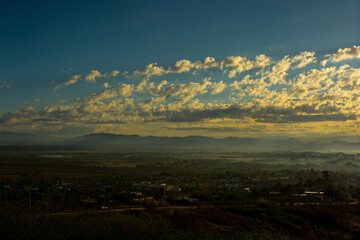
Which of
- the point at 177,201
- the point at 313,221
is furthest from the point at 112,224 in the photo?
the point at 177,201

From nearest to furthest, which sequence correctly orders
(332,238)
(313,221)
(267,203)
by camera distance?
(332,238) → (313,221) → (267,203)

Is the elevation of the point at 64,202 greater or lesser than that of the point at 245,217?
greater

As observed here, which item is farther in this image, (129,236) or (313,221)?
(313,221)

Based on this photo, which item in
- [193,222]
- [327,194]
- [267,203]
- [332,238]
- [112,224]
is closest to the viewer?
[112,224]

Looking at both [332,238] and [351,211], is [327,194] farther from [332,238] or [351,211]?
[332,238]

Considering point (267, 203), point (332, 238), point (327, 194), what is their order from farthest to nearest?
point (327, 194)
point (267, 203)
point (332, 238)

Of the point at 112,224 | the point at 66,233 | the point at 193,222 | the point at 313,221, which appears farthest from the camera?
the point at 313,221

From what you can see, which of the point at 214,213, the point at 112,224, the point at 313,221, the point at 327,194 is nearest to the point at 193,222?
the point at 214,213

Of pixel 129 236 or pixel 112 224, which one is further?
pixel 112 224

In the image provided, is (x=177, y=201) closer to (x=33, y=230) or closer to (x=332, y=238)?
(x=332, y=238)
